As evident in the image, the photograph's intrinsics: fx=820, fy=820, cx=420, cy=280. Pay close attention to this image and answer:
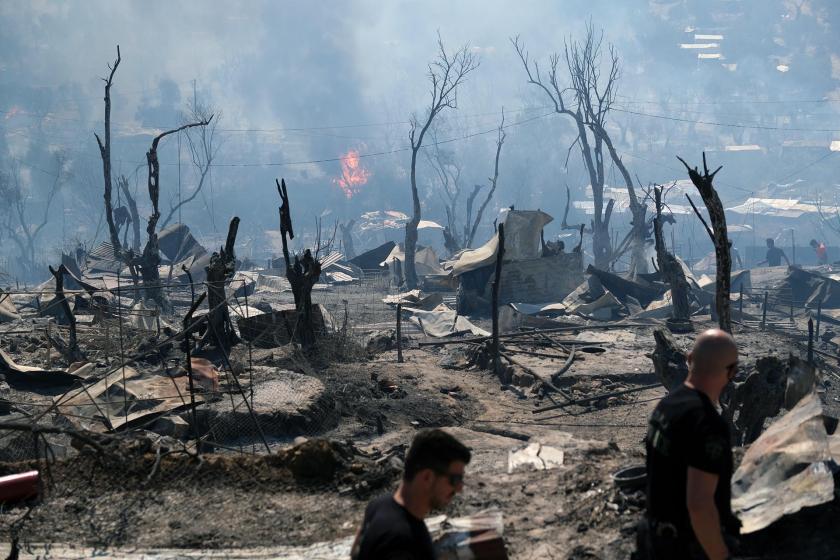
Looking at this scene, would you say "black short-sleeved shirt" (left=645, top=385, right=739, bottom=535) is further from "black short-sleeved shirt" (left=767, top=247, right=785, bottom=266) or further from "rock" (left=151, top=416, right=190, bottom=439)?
"black short-sleeved shirt" (left=767, top=247, right=785, bottom=266)

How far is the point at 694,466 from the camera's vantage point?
11.2ft

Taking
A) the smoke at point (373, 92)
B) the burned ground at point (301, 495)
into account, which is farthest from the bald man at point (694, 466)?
the smoke at point (373, 92)

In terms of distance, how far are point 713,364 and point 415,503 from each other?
57.4 inches

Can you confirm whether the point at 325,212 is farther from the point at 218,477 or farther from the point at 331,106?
the point at 218,477

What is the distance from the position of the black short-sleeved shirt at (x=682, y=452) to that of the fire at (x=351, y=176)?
68780 millimetres

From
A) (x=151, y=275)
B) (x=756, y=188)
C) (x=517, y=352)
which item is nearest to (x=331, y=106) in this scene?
(x=756, y=188)

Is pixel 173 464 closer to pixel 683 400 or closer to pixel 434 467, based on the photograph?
pixel 434 467

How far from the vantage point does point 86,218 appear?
70812 mm

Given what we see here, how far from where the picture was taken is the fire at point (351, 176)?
72.3 meters

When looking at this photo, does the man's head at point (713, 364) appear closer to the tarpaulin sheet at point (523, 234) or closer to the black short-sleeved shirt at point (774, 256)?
the tarpaulin sheet at point (523, 234)

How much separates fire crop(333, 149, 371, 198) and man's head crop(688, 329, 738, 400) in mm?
68772

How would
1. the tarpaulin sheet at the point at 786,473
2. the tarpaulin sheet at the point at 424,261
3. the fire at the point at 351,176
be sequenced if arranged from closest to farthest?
1. the tarpaulin sheet at the point at 786,473
2. the tarpaulin sheet at the point at 424,261
3. the fire at the point at 351,176

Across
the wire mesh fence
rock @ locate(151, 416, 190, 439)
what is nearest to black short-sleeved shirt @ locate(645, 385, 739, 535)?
the wire mesh fence

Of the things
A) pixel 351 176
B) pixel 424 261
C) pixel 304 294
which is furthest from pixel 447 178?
pixel 304 294
